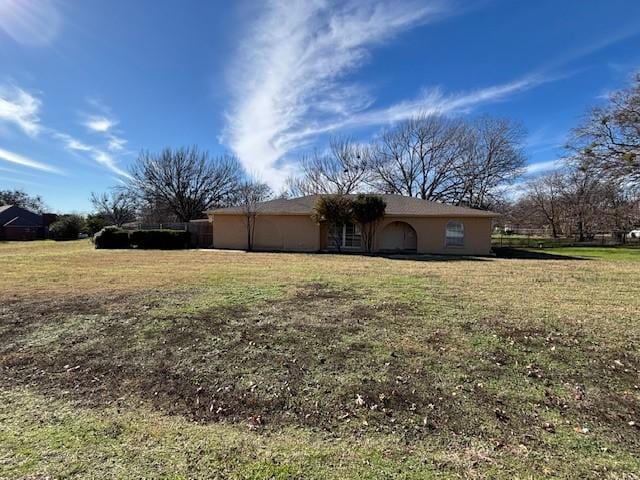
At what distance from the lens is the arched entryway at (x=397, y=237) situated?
2003 cm

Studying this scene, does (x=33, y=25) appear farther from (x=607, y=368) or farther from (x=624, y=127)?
(x=624, y=127)

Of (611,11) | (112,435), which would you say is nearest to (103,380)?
(112,435)

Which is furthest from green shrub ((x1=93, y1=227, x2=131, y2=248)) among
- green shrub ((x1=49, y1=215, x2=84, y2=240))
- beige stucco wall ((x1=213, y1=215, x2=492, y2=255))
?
green shrub ((x1=49, y1=215, x2=84, y2=240))

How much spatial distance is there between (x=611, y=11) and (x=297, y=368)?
14414 mm

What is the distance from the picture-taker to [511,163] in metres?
31.3

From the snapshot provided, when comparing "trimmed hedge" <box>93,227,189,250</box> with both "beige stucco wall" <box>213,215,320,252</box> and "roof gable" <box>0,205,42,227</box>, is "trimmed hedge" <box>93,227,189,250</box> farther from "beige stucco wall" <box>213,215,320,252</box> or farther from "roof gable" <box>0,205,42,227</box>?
"roof gable" <box>0,205,42,227</box>

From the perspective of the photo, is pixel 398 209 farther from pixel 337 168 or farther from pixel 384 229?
pixel 337 168

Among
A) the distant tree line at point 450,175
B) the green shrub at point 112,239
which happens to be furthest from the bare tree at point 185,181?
the green shrub at point 112,239

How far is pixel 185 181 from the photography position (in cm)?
3616

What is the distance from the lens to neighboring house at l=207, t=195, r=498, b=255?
18.4 meters

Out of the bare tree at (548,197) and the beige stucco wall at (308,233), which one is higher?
the bare tree at (548,197)

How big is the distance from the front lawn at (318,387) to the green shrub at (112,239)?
53.5ft

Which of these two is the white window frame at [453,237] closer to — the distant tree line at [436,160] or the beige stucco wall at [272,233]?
the beige stucco wall at [272,233]

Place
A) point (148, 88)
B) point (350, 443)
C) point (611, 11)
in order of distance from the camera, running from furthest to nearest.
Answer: point (148, 88)
point (611, 11)
point (350, 443)
